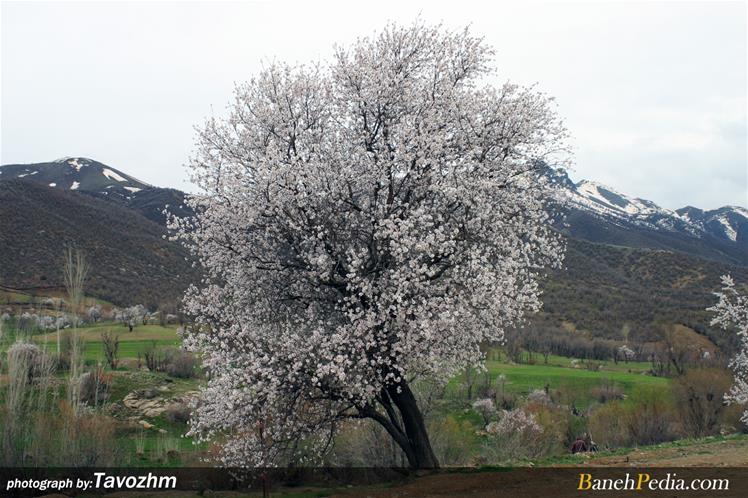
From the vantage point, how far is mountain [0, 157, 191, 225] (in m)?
111

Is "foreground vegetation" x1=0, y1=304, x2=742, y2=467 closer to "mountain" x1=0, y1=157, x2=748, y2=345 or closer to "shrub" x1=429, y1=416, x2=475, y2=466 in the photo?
"shrub" x1=429, y1=416, x2=475, y2=466

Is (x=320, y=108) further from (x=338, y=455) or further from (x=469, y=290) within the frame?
(x=338, y=455)

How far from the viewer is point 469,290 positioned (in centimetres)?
1431

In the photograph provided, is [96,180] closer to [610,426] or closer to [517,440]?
[610,426]

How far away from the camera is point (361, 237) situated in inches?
587

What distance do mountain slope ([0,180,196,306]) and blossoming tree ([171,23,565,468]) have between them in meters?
45.4

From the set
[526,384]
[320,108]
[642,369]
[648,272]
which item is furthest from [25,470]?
Result: [648,272]

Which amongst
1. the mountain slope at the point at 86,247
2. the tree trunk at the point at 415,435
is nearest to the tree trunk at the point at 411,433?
the tree trunk at the point at 415,435

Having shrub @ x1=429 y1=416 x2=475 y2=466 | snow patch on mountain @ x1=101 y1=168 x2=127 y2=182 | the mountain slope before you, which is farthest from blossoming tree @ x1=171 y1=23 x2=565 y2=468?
snow patch on mountain @ x1=101 y1=168 x2=127 y2=182

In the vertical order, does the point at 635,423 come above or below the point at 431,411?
below

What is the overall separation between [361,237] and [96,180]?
466 ft

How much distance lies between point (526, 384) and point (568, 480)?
3184 cm

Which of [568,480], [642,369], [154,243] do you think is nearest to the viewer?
[568,480]

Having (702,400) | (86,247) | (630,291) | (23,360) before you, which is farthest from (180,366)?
(630,291)
